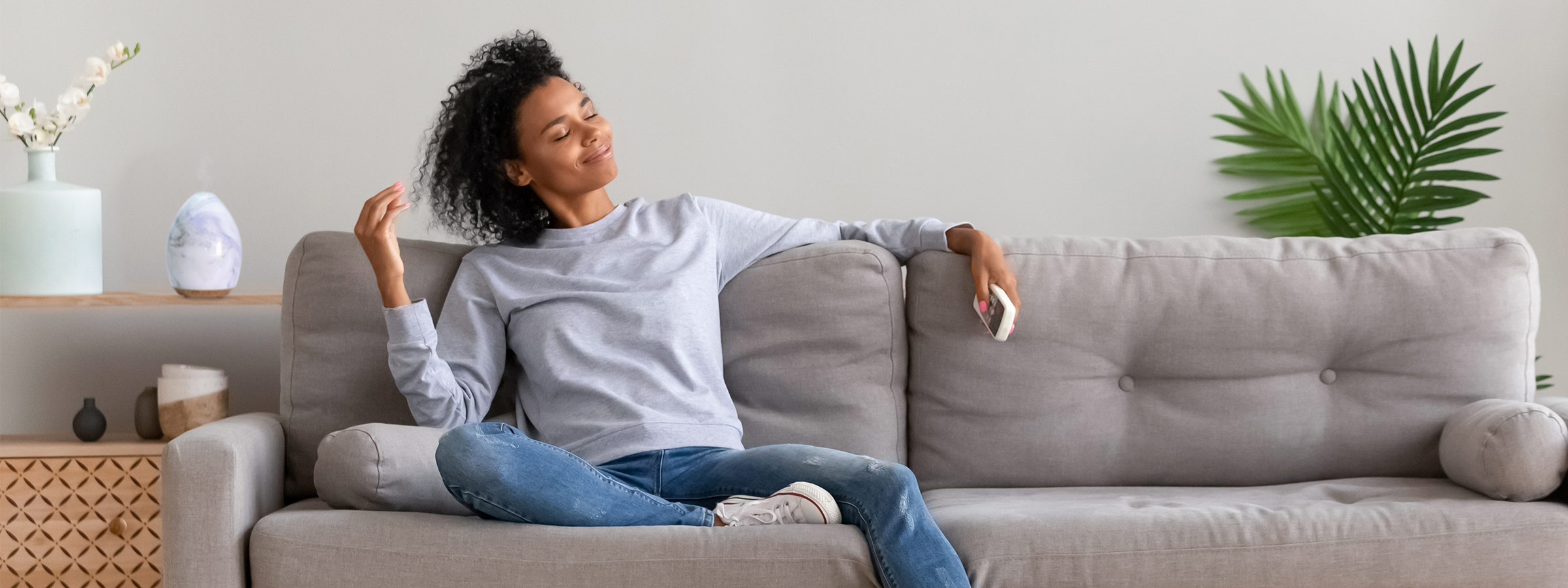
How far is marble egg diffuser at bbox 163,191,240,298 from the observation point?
1916mm

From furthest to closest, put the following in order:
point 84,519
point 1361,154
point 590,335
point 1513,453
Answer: point 1361,154, point 84,519, point 590,335, point 1513,453

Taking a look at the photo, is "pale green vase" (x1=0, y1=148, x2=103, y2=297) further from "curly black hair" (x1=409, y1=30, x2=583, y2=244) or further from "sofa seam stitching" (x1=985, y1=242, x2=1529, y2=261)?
"sofa seam stitching" (x1=985, y1=242, x2=1529, y2=261)

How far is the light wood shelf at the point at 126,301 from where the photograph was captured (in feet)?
6.17

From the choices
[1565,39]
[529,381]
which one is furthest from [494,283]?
[1565,39]

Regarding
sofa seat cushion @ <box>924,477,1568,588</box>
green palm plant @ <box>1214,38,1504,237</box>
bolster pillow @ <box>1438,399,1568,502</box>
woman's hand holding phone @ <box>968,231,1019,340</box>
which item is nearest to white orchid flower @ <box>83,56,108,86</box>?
woman's hand holding phone @ <box>968,231,1019,340</box>

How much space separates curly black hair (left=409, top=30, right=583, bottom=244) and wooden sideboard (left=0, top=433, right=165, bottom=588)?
67cm

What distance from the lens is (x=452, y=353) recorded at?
1.63m

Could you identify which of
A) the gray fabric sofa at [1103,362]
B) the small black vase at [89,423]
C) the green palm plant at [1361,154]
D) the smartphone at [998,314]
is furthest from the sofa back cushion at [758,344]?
the green palm plant at [1361,154]

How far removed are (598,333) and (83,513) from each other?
0.97 m

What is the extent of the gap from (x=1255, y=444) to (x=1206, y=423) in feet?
0.26

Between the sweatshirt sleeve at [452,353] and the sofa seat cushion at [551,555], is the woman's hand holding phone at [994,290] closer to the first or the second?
the sofa seat cushion at [551,555]

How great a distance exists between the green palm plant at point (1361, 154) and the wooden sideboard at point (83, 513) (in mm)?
2183

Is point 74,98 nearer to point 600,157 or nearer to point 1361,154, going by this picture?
point 600,157

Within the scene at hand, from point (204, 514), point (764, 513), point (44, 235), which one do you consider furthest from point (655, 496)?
point (44, 235)
